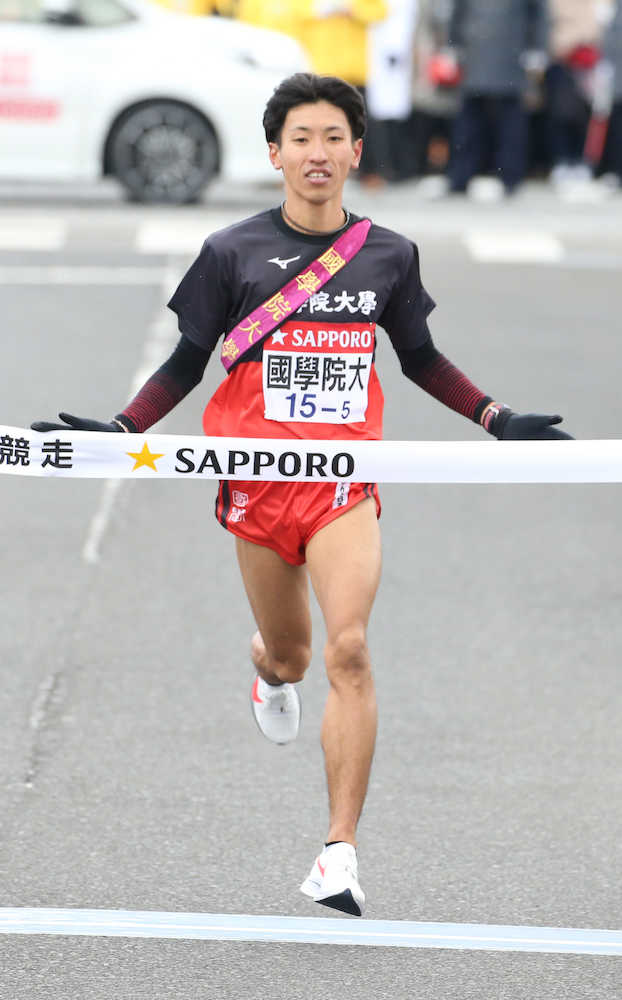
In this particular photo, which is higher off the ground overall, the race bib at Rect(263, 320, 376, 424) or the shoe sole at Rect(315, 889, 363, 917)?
the race bib at Rect(263, 320, 376, 424)

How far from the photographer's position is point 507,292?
52.4 feet

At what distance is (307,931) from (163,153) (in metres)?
14.5

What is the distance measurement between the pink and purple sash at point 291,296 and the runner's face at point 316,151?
12 cm

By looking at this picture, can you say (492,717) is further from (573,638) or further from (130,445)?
(130,445)

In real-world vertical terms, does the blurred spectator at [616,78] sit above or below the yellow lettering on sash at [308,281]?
above

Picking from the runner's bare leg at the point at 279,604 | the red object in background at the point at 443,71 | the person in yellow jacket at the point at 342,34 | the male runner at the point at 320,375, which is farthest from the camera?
the red object in background at the point at 443,71

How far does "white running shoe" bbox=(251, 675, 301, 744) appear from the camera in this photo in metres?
5.96

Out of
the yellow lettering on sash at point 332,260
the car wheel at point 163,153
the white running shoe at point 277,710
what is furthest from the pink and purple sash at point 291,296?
the car wheel at point 163,153

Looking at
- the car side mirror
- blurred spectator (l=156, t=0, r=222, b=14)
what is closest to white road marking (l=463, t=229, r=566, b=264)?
the car side mirror

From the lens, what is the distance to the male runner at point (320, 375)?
16.1ft

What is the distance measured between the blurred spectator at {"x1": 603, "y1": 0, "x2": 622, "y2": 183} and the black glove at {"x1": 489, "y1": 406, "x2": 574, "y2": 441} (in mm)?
15280

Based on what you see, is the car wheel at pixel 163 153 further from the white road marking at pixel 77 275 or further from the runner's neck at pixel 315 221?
the runner's neck at pixel 315 221

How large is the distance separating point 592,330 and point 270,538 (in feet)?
32.4

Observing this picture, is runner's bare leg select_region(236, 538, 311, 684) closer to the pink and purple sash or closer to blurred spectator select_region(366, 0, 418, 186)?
the pink and purple sash
